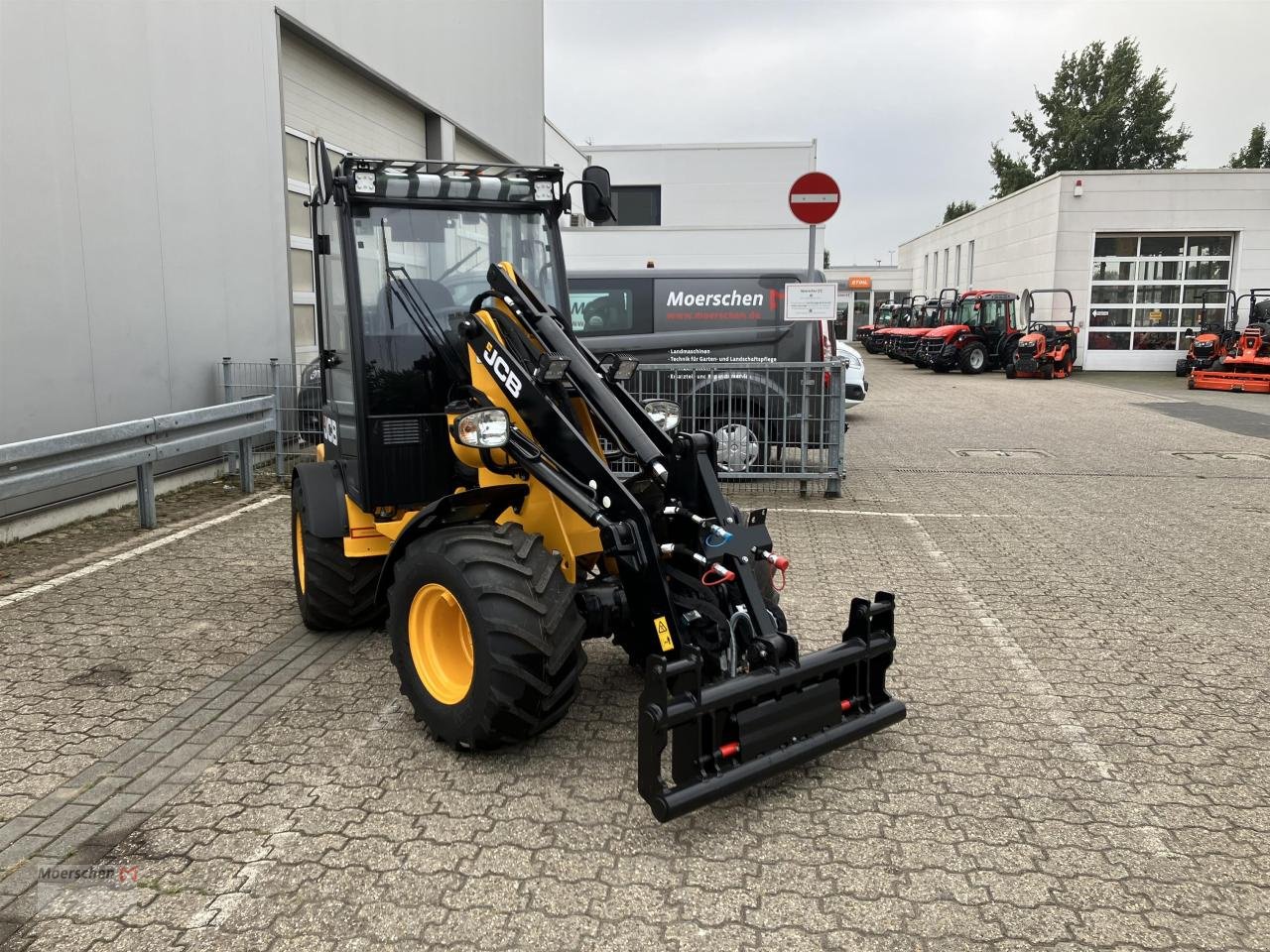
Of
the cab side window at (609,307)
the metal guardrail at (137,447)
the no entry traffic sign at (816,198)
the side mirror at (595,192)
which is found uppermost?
the no entry traffic sign at (816,198)

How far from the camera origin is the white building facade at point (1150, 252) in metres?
25.5

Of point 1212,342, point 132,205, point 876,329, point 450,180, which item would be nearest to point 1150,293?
point 1212,342

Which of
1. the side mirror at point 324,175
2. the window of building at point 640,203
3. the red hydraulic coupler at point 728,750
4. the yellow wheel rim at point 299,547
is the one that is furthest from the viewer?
the window of building at point 640,203

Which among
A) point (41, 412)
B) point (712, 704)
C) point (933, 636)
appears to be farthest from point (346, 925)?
point (41, 412)

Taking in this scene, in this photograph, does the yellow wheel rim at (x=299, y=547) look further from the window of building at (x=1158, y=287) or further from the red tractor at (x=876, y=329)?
the red tractor at (x=876, y=329)

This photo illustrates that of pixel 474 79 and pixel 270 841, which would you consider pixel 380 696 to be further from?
pixel 474 79

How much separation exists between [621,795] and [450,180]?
3.07 metres

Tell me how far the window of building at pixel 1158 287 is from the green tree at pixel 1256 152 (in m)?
35.8

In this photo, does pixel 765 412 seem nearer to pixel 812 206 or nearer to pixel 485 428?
pixel 812 206

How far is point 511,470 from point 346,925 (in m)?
1.96

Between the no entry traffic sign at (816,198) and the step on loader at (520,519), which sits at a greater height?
the no entry traffic sign at (816,198)

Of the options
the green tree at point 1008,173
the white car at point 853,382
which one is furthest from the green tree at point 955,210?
the white car at point 853,382

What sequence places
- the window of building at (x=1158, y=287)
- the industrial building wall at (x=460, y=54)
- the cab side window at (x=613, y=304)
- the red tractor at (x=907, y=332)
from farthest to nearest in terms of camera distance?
the red tractor at (x=907, y=332) < the window of building at (x=1158, y=287) < the industrial building wall at (x=460, y=54) < the cab side window at (x=613, y=304)

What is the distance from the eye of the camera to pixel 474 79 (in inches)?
681
